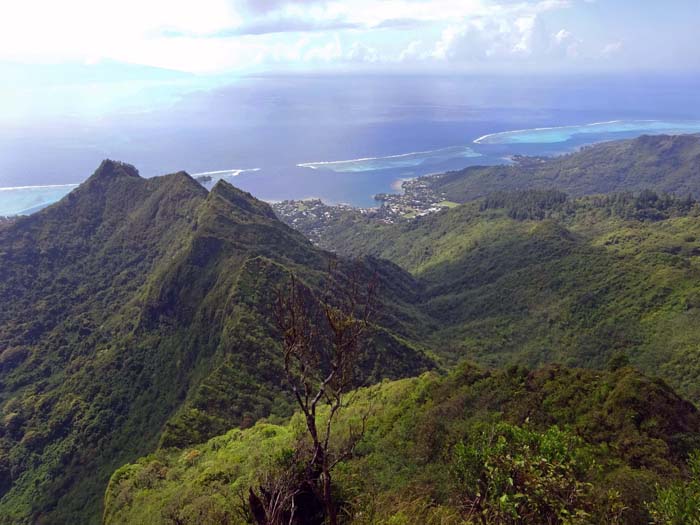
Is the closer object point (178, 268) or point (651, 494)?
point (651, 494)

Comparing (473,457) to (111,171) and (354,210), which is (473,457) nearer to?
(111,171)

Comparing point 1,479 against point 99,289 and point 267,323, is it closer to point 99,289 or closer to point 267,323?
point 267,323

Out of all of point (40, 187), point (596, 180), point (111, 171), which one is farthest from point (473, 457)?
point (596, 180)

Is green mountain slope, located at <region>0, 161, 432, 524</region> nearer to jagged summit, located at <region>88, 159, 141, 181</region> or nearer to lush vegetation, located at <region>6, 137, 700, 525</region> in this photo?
lush vegetation, located at <region>6, 137, 700, 525</region>

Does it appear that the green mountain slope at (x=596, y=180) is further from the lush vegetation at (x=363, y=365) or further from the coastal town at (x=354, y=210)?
the lush vegetation at (x=363, y=365)

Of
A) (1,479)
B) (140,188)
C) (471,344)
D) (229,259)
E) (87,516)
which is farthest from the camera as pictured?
(140,188)

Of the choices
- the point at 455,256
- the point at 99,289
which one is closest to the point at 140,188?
the point at 99,289
